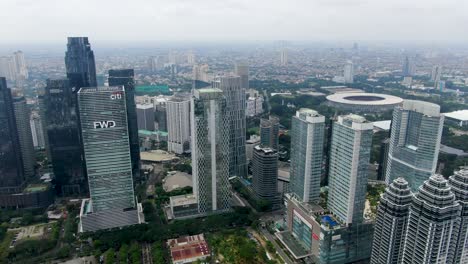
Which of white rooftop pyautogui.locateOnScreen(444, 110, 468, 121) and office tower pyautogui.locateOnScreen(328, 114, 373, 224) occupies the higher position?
office tower pyautogui.locateOnScreen(328, 114, 373, 224)

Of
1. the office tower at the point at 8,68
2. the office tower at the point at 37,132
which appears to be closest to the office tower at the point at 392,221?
the office tower at the point at 37,132

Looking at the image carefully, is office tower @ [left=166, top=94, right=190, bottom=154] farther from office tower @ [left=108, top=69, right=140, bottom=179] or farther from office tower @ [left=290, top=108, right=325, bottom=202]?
office tower @ [left=290, top=108, right=325, bottom=202]

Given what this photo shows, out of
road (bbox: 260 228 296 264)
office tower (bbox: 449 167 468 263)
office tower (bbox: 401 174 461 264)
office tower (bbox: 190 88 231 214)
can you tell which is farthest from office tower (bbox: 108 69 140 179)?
office tower (bbox: 449 167 468 263)

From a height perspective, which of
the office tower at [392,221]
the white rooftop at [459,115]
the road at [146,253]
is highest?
the office tower at [392,221]

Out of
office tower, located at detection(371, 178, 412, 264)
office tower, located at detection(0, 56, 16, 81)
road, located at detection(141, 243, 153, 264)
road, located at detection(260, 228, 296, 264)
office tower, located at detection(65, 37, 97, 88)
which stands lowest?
road, located at detection(141, 243, 153, 264)

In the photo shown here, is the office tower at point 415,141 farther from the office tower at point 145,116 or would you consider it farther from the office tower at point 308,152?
the office tower at point 145,116

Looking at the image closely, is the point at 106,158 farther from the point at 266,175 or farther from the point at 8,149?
the point at 266,175

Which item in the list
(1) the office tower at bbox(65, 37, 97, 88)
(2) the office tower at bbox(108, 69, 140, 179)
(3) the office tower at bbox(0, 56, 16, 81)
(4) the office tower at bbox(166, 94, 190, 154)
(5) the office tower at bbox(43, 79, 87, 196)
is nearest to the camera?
(5) the office tower at bbox(43, 79, 87, 196)
